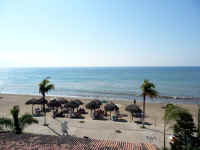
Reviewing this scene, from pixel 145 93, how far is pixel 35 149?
9.74 meters

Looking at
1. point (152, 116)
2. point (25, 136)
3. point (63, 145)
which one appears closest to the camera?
point (63, 145)

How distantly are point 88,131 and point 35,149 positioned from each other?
5965mm

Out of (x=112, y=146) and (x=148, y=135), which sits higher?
(x=112, y=146)

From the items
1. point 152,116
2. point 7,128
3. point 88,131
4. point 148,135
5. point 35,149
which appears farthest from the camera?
point 152,116

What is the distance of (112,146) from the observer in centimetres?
672

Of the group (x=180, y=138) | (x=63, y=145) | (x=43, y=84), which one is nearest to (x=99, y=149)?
(x=63, y=145)

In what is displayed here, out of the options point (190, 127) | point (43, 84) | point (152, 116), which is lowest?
point (152, 116)

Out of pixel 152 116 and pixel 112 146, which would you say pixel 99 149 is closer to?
pixel 112 146

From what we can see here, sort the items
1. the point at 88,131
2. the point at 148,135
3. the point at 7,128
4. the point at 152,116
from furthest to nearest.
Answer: the point at 152,116 → the point at 88,131 → the point at 148,135 → the point at 7,128

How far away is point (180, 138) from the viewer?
23.2ft

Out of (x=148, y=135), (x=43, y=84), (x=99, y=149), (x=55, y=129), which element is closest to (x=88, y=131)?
(x=55, y=129)

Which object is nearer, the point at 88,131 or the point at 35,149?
the point at 35,149

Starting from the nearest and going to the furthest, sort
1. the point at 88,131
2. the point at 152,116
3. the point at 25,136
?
1. the point at 25,136
2. the point at 88,131
3. the point at 152,116

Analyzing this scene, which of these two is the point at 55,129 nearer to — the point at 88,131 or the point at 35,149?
the point at 88,131
